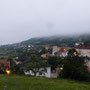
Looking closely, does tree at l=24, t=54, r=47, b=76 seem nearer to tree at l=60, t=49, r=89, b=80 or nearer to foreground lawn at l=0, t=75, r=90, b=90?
tree at l=60, t=49, r=89, b=80

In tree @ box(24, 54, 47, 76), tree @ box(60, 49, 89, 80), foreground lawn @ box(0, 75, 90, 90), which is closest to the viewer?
foreground lawn @ box(0, 75, 90, 90)

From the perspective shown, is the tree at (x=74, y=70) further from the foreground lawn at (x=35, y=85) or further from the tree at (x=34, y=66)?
the foreground lawn at (x=35, y=85)

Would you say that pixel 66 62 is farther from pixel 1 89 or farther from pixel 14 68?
pixel 1 89

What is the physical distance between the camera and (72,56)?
24.3 metres

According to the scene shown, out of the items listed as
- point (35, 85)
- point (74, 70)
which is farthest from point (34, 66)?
point (35, 85)

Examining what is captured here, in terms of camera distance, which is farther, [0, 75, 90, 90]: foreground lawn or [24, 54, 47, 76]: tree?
[24, 54, 47, 76]: tree

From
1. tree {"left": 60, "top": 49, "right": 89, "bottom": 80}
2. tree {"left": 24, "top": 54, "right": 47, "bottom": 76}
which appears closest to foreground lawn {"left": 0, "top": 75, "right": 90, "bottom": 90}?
tree {"left": 60, "top": 49, "right": 89, "bottom": 80}

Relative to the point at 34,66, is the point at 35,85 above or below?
above

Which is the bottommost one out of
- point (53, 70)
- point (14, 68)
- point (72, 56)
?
point (53, 70)

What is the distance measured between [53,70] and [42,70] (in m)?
20.3

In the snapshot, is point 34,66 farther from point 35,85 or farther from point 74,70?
point 35,85

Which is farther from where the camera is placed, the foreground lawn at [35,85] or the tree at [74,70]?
the tree at [74,70]

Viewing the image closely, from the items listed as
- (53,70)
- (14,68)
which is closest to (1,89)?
(14,68)

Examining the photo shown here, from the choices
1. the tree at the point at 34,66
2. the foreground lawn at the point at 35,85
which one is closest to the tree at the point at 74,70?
the tree at the point at 34,66
